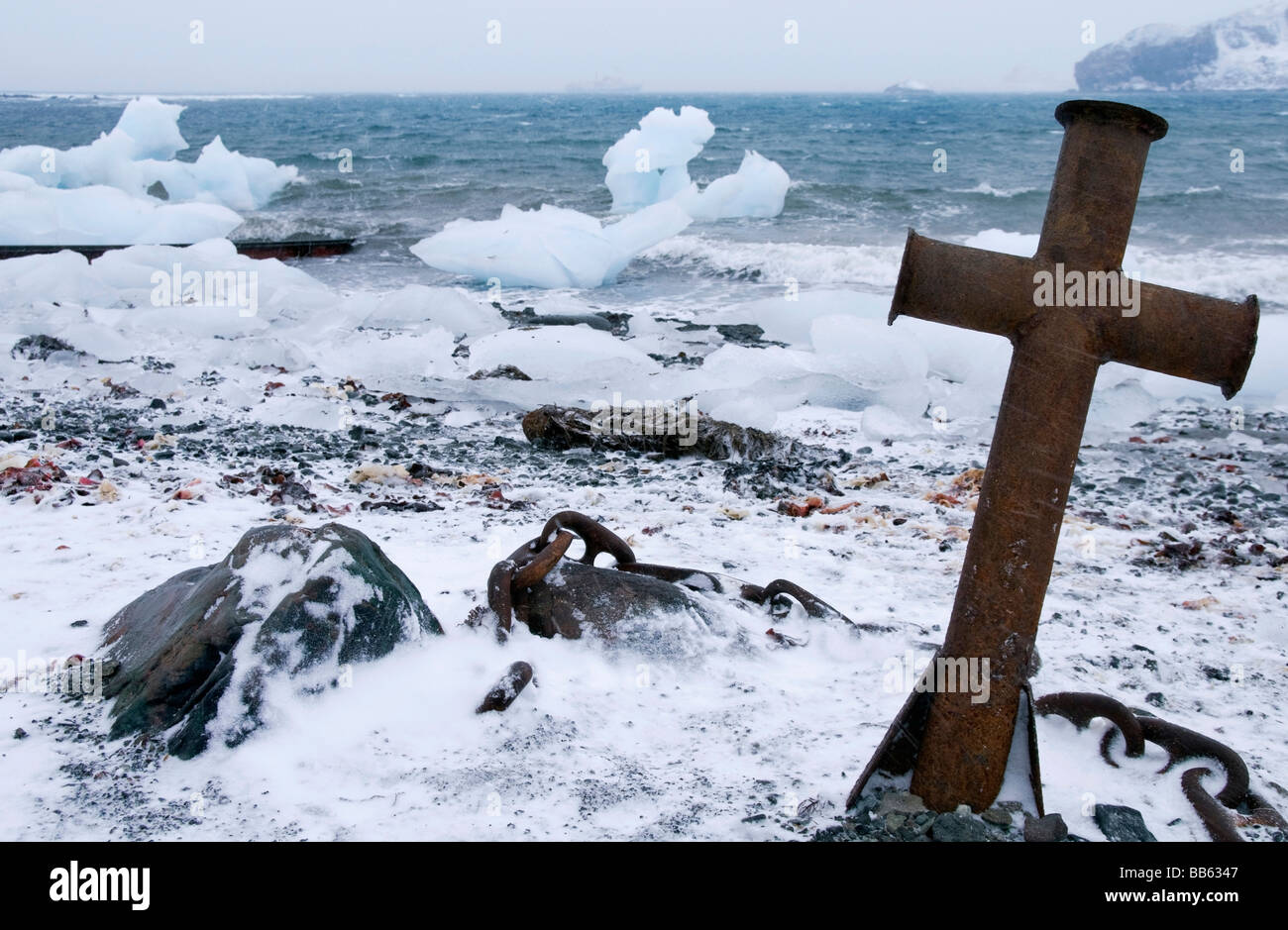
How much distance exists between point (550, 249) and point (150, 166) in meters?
12.4

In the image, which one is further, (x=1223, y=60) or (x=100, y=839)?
(x=1223, y=60)

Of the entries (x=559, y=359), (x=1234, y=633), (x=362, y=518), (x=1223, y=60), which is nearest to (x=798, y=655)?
(x=1234, y=633)

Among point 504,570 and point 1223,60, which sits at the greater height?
point 1223,60

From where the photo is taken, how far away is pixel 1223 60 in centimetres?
9781

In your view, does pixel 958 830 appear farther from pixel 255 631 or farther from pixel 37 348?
pixel 37 348

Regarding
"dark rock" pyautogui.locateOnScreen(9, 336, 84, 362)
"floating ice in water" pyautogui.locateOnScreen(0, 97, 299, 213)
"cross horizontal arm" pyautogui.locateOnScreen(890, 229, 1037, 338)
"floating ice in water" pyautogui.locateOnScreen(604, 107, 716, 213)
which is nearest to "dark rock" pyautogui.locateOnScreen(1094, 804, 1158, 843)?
"cross horizontal arm" pyautogui.locateOnScreen(890, 229, 1037, 338)

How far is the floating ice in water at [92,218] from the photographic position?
45.9ft

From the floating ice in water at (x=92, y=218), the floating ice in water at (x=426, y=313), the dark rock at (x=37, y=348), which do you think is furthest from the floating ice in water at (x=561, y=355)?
the floating ice in water at (x=92, y=218)

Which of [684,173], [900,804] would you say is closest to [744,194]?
[684,173]

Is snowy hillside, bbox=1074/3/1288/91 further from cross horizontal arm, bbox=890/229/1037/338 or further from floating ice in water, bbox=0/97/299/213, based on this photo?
cross horizontal arm, bbox=890/229/1037/338

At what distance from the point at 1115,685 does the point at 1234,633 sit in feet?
2.84

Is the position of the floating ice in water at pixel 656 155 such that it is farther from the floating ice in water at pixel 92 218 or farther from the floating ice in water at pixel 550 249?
the floating ice in water at pixel 92 218
